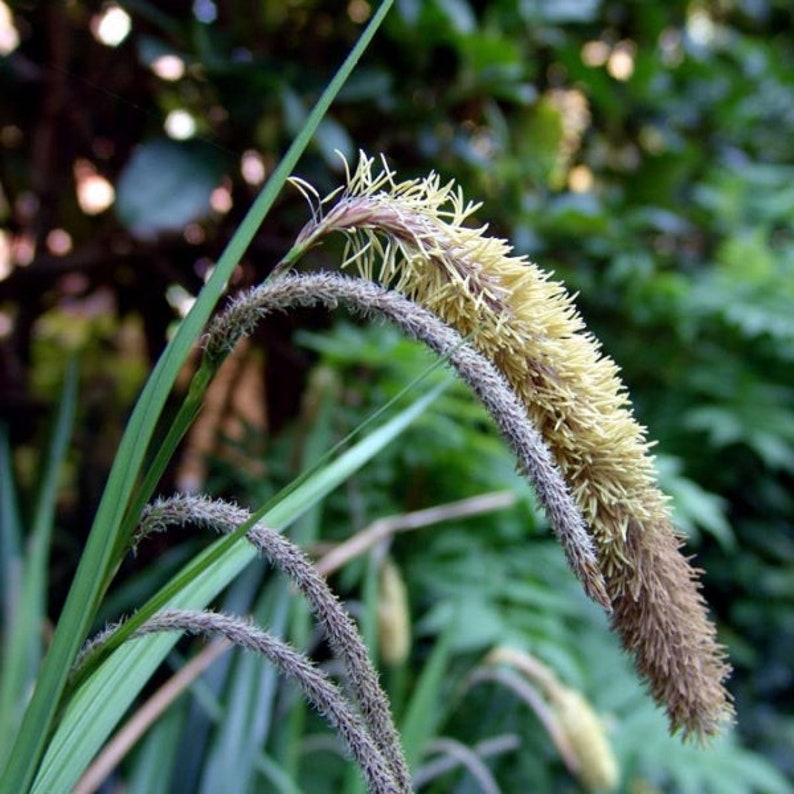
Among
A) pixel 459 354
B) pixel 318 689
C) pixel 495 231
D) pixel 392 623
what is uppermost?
pixel 495 231

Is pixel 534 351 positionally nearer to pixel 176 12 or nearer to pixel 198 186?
pixel 198 186

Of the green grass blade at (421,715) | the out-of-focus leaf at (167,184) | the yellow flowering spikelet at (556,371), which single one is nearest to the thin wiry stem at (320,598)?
the yellow flowering spikelet at (556,371)

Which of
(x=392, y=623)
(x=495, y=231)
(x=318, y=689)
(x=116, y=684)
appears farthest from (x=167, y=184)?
(x=318, y=689)

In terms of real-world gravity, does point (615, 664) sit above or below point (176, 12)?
below

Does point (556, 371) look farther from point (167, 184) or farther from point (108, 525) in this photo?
point (167, 184)

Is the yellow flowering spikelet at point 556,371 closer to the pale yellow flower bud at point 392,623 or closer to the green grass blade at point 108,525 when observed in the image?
the green grass blade at point 108,525

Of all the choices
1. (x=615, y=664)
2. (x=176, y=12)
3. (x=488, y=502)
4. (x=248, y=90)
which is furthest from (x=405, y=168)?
(x=615, y=664)
